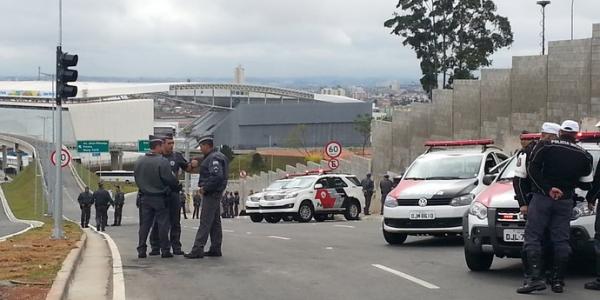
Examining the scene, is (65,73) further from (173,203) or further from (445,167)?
(445,167)

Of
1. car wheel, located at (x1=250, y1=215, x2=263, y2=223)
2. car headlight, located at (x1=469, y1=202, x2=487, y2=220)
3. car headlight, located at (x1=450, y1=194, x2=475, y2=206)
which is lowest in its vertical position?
car wheel, located at (x1=250, y1=215, x2=263, y2=223)

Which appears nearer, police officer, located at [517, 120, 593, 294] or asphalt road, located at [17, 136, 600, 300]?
police officer, located at [517, 120, 593, 294]

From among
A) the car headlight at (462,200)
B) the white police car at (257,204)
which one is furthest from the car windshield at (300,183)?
the car headlight at (462,200)

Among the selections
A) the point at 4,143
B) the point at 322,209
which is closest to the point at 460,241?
the point at 322,209

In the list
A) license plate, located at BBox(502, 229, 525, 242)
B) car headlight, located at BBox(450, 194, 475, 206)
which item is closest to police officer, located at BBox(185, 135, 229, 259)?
car headlight, located at BBox(450, 194, 475, 206)

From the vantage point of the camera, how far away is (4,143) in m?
139

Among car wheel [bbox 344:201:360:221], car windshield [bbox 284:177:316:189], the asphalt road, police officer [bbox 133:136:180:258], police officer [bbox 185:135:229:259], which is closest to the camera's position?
the asphalt road

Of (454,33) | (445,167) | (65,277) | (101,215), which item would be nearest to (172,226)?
→ (65,277)

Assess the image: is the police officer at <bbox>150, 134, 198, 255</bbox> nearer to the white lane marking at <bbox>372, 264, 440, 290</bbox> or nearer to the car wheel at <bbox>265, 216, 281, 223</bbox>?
the white lane marking at <bbox>372, 264, 440, 290</bbox>

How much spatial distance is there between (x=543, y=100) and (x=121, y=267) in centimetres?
2238

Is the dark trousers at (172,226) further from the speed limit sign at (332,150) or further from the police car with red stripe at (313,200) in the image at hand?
the speed limit sign at (332,150)

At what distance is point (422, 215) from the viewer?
16.3 meters

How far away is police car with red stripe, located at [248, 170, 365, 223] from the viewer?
30.4m

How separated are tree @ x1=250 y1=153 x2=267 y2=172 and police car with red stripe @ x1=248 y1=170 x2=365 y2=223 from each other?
6436cm
